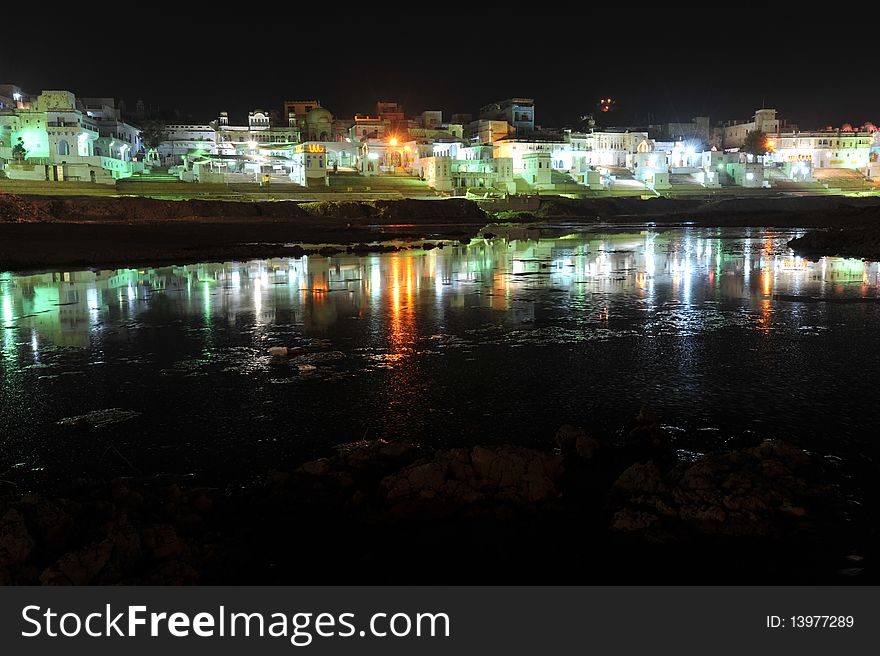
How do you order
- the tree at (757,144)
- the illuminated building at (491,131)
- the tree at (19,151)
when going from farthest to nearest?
1. the tree at (757,144)
2. the illuminated building at (491,131)
3. the tree at (19,151)

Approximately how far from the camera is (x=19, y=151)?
263 feet

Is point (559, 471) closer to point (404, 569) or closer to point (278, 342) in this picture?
point (404, 569)

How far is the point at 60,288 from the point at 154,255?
10050 mm

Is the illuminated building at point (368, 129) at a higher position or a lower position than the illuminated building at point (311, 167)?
Answer: higher

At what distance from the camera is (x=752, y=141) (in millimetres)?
128375

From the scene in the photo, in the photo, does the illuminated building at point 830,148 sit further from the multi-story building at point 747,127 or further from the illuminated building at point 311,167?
the illuminated building at point 311,167

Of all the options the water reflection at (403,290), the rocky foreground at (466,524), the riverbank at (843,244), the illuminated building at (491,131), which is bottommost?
the rocky foreground at (466,524)

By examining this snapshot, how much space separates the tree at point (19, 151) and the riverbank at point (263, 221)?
23306mm

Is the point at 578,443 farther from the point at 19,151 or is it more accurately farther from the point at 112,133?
the point at 112,133

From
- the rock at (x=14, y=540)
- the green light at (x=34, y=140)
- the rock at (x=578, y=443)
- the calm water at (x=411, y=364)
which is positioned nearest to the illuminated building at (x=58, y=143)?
the green light at (x=34, y=140)

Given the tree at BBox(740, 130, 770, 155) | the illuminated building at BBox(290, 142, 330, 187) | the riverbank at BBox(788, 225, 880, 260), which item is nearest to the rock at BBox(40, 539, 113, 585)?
the riverbank at BBox(788, 225, 880, 260)

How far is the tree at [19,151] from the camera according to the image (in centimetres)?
7944

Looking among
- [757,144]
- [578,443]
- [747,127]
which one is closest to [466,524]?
[578,443]

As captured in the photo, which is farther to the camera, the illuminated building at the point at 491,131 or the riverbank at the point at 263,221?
the illuminated building at the point at 491,131
